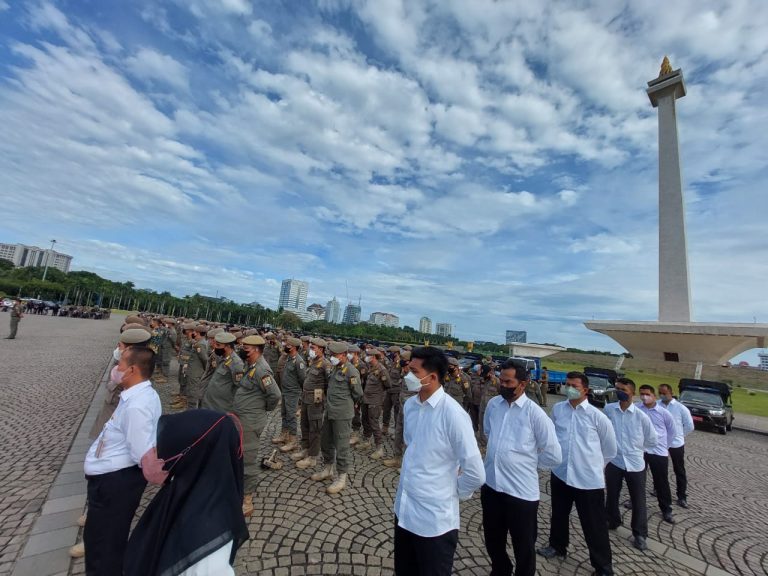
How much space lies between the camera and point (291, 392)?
6922 millimetres

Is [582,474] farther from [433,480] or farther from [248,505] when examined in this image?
[248,505]

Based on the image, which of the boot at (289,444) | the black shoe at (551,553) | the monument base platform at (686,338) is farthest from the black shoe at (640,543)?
the monument base platform at (686,338)

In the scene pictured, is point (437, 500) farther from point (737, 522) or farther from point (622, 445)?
point (737, 522)

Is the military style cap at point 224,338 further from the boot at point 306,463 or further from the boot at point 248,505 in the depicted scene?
the boot at point 306,463

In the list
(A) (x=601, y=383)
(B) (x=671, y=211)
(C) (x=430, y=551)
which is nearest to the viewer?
(C) (x=430, y=551)

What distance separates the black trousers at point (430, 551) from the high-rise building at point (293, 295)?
631ft

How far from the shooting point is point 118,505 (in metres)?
2.44

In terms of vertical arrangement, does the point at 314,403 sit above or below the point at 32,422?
above

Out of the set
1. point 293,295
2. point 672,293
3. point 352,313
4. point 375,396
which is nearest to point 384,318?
point 352,313

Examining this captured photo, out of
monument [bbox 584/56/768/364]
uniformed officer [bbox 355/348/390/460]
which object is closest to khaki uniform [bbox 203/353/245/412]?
uniformed officer [bbox 355/348/390/460]

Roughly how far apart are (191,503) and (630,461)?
4.88m

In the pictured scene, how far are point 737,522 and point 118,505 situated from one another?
7.85m

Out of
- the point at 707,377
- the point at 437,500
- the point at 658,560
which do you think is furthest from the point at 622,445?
the point at 707,377

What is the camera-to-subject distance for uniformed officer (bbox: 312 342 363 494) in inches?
→ 200
